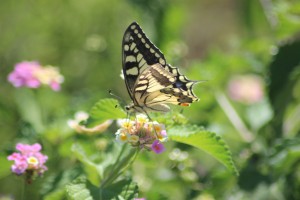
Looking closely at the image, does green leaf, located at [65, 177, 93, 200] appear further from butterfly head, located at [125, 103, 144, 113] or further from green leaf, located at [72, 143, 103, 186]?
butterfly head, located at [125, 103, 144, 113]

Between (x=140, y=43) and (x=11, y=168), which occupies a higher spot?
(x=140, y=43)

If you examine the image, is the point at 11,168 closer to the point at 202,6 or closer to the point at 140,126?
the point at 140,126

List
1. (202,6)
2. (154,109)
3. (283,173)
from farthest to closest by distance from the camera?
(202,6)
(283,173)
(154,109)

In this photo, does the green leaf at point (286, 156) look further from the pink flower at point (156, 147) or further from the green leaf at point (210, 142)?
the pink flower at point (156, 147)

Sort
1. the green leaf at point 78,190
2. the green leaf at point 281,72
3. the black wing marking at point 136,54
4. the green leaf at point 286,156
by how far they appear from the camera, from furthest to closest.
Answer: the green leaf at point 281,72, the green leaf at point 286,156, the black wing marking at point 136,54, the green leaf at point 78,190

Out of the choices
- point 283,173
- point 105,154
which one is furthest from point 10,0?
point 283,173

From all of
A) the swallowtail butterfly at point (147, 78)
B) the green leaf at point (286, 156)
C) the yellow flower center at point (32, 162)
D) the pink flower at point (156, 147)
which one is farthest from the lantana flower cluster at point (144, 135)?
the green leaf at point (286, 156)

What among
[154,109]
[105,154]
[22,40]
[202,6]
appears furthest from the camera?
[202,6]
